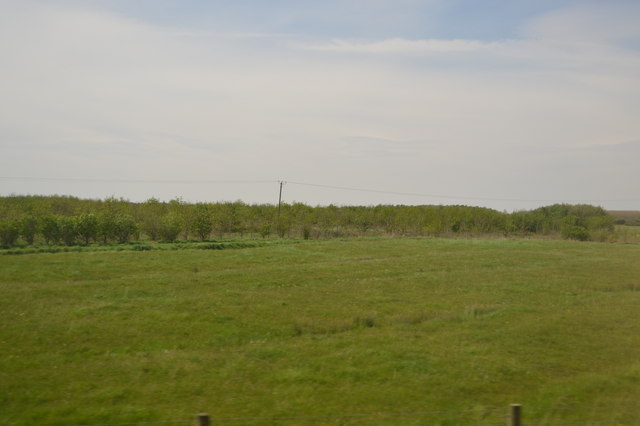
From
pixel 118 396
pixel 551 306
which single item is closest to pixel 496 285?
pixel 551 306

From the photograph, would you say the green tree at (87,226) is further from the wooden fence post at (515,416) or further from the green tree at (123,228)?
the wooden fence post at (515,416)

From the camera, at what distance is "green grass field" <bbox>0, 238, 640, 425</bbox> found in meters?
9.96

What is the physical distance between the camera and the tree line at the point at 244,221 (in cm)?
4350

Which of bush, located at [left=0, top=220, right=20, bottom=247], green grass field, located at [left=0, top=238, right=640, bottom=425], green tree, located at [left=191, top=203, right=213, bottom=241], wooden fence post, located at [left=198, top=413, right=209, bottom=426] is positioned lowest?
green grass field, located at [left=0, top=238, right=640, bottom=425]

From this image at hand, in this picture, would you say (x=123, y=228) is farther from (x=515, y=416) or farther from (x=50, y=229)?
(x=515, y=416)

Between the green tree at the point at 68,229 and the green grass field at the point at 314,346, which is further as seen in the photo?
the green tree at the point at 68,229

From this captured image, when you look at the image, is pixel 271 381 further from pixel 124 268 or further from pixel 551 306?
pixel 124 268

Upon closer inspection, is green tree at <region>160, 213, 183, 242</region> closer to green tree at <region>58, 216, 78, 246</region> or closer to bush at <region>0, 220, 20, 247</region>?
green tree at <region>58, 216, 78, 246</region>

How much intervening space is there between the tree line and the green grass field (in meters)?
15.0

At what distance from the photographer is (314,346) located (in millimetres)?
14516

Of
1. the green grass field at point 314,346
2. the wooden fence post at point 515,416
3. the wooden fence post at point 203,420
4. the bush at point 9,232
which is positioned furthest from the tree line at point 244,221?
the wooden fence post at point 515,416

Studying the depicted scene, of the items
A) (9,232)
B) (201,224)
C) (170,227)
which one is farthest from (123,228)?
(9,232)

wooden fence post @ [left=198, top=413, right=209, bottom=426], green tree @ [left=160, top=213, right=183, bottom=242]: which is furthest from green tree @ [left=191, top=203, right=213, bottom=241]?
wooden fence post @ [left=198, top=413, right=209, bottom=426]

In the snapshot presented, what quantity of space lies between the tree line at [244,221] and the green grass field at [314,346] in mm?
15028
